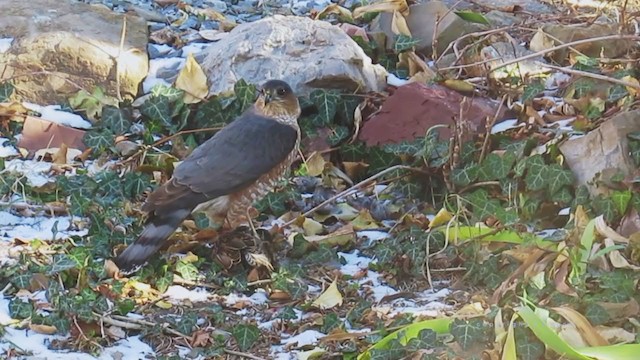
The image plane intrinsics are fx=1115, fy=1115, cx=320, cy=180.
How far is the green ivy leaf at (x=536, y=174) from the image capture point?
4574 mm

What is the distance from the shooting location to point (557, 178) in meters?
4.57

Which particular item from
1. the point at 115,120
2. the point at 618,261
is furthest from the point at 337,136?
the point at 618,261

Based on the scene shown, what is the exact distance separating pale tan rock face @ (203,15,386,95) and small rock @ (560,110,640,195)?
4.38 ft

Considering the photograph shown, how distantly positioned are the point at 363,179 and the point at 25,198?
1.56 m

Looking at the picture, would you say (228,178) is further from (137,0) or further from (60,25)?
(137,0)

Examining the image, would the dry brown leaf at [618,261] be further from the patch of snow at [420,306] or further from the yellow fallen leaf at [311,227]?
the yellow fallen leaf at [311,227]

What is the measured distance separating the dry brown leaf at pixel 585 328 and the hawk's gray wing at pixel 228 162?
1.65m

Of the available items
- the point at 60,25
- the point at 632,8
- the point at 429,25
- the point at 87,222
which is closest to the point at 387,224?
the point at 87,222

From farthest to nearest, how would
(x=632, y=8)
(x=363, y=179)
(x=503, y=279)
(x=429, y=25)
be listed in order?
(x=632, y=8), (x=429, y=25), (x=363, y=179), (x=503, y=279)

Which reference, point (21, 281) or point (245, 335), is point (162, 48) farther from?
point (245, 335)

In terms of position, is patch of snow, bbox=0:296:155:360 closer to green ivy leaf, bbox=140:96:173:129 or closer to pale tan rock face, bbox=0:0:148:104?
green ivy leaf, bbox=140:96:173:129

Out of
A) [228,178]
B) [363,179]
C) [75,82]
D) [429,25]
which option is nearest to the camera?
[228,178]

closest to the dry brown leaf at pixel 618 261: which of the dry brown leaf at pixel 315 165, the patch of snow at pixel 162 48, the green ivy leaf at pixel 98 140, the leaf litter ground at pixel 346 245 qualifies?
the leaf litter ground at pixel 346 245

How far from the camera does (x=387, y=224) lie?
4867 mm
